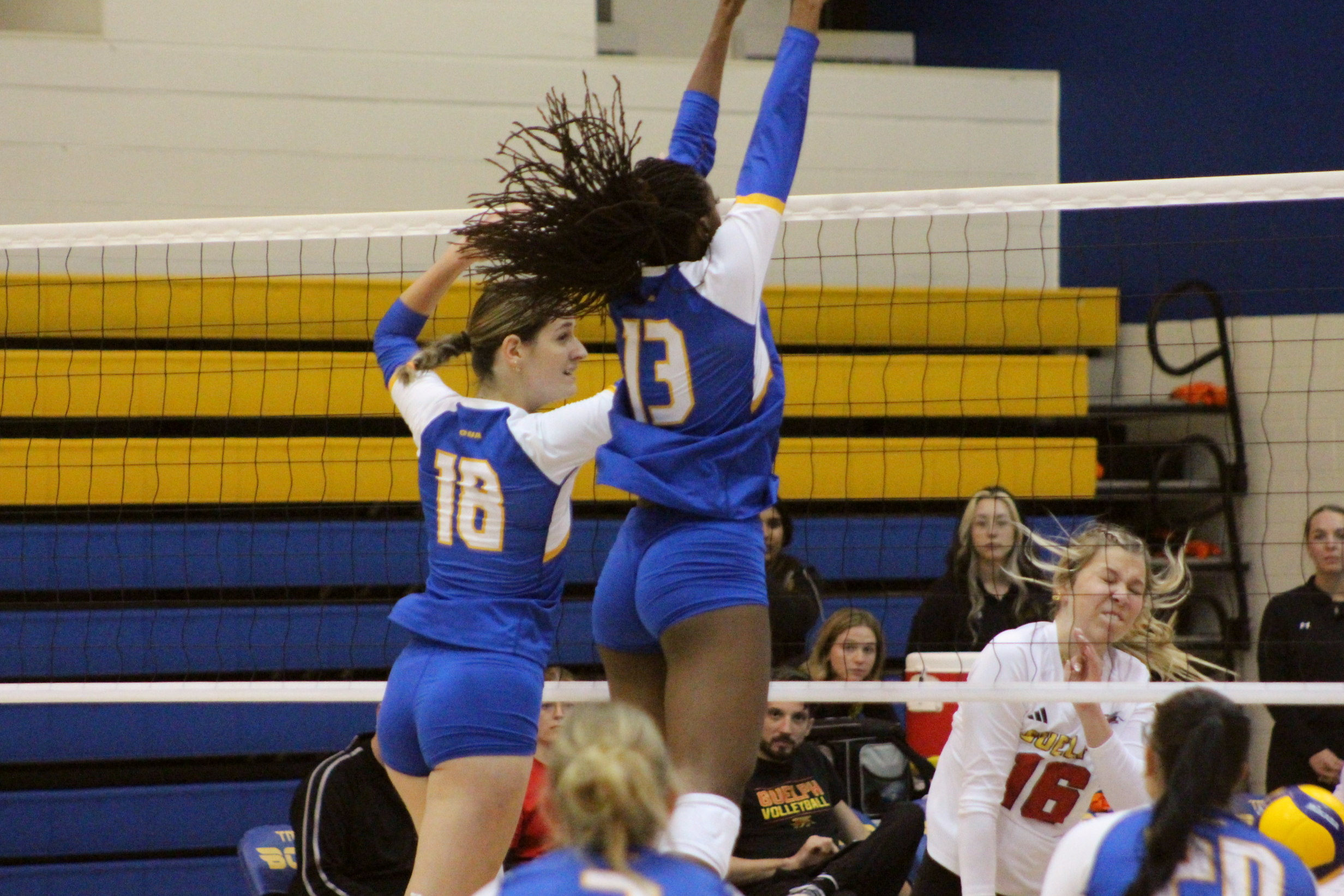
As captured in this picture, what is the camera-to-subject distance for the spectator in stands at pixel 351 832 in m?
5.00

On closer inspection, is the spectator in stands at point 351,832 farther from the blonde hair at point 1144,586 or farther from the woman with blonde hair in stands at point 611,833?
the woman with blonde hair in stands at point 611,833

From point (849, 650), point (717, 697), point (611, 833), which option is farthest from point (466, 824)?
point (849, 650)

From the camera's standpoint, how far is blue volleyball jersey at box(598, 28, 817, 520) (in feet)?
9.64

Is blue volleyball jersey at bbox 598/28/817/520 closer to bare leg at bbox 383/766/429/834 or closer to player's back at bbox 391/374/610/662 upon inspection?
player's back at bbox 391/374/610/662

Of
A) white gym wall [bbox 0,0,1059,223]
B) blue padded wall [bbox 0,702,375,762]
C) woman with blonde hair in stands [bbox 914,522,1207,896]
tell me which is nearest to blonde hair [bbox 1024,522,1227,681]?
woman with blonde hair in stands [bbox 914,522,1207,896]

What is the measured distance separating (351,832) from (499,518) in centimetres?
212

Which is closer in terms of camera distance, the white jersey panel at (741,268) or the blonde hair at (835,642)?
the white jersey panel at (741,268)

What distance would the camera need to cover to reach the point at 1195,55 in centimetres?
825

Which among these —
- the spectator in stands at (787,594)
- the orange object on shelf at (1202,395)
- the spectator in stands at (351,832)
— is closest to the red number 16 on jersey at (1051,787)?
the spectator in stands at (787,594)

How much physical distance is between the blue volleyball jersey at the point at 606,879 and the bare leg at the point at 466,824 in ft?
3.80

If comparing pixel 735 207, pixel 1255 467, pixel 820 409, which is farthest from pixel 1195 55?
pixel 735 207

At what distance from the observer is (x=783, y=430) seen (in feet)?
26.4

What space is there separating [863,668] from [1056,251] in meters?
4.16

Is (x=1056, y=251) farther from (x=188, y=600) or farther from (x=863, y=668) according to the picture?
(x=188, y=600)
